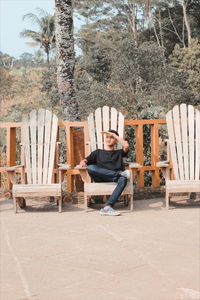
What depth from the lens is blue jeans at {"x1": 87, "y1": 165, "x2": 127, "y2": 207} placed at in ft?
18.3

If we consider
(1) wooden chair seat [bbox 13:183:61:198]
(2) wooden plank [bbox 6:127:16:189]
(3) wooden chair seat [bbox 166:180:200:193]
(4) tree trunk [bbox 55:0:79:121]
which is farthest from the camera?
(4) tree trunk [bbox 55:0:79:121]

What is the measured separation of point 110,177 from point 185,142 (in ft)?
3.79

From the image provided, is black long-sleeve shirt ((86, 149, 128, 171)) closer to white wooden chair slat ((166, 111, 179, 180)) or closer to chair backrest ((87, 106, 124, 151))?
chair backrest ((87, 106, 124, 151))

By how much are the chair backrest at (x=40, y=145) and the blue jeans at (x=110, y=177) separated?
627 mm

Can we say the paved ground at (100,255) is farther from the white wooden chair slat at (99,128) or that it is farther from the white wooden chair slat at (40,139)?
the white wooden chair slat at (99,128)

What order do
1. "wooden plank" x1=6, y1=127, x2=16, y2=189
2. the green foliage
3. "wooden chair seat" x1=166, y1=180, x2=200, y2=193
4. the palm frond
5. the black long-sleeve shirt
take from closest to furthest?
1. "wooden chair seat" x1=166, y1=180, x2=200, y2=193
2. the black long-sleeve shirt
3. "wooden plank" x1=6, y1=127, x2=16, y2=189
4. the green foliage
5. the palm frond

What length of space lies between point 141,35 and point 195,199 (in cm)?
3070

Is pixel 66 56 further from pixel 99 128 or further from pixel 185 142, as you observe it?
pixel 185 142

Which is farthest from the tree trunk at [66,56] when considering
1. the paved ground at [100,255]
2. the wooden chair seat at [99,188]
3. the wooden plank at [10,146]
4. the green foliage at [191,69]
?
the green foliage at [191,69]

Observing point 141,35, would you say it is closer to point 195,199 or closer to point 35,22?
point 35,22

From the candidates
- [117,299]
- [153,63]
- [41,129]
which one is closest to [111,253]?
[117,299]

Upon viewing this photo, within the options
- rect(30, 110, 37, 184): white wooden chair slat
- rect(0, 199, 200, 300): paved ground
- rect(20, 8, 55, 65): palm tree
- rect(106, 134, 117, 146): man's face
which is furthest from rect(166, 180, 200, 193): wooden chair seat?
rect(20, 8, 55, 65): palm tree

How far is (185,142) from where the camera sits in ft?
20.3

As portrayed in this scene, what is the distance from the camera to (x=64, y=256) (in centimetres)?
378
